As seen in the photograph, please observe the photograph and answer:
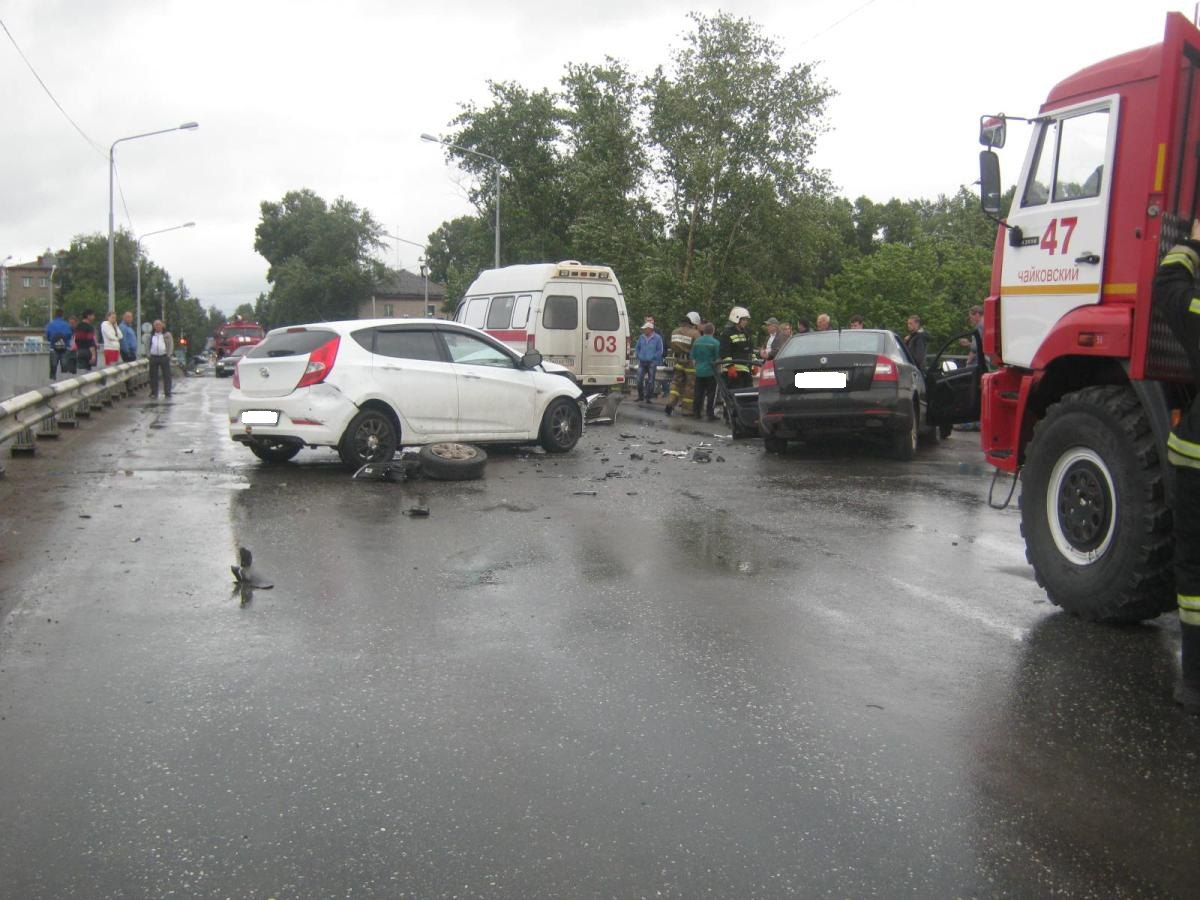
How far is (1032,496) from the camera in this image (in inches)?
247

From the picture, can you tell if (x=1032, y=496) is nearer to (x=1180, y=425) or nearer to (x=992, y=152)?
(x=1180, y=425)

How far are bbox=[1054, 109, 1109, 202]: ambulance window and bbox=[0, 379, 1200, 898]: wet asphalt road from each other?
2356 mm

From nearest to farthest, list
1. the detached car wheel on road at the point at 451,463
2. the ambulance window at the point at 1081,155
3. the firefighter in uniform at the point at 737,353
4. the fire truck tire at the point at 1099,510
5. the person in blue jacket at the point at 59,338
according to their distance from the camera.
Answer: the fire truck tire at the point at 1099,510
the ambulance window at the point at 1081,155
the detached car wheel on road at the point at 451,463
the firefighter in uniform at the point at 737,353
the person in blue jacket at the point at 59,338

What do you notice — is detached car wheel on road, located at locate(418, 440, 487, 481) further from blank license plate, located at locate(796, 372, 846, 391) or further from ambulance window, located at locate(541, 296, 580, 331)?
ambulance window, located at locate(541, 296, 580, 331)

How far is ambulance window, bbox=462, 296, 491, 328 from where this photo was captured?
2308cm

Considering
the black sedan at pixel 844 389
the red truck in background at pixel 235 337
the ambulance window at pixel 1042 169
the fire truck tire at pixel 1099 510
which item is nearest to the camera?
the fire truck tire at pixel 1099 510

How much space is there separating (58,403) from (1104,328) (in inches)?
574

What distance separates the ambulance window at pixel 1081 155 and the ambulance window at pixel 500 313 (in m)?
16.2

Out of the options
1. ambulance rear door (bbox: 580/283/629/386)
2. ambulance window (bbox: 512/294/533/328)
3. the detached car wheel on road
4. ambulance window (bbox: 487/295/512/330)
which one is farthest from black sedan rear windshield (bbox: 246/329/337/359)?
ambulance window (bbox: 487/295/512/330)

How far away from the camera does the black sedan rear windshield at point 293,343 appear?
11.7 metres

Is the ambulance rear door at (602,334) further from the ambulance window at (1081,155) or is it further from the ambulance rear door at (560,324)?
the ambulance window at (1081,155)

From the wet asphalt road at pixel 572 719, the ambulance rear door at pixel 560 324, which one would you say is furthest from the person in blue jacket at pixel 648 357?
the wet asphalt road at pixel 572 719

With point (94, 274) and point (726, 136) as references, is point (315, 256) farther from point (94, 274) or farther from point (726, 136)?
point (726, 136)

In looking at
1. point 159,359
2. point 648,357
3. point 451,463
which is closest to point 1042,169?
point 451,463
